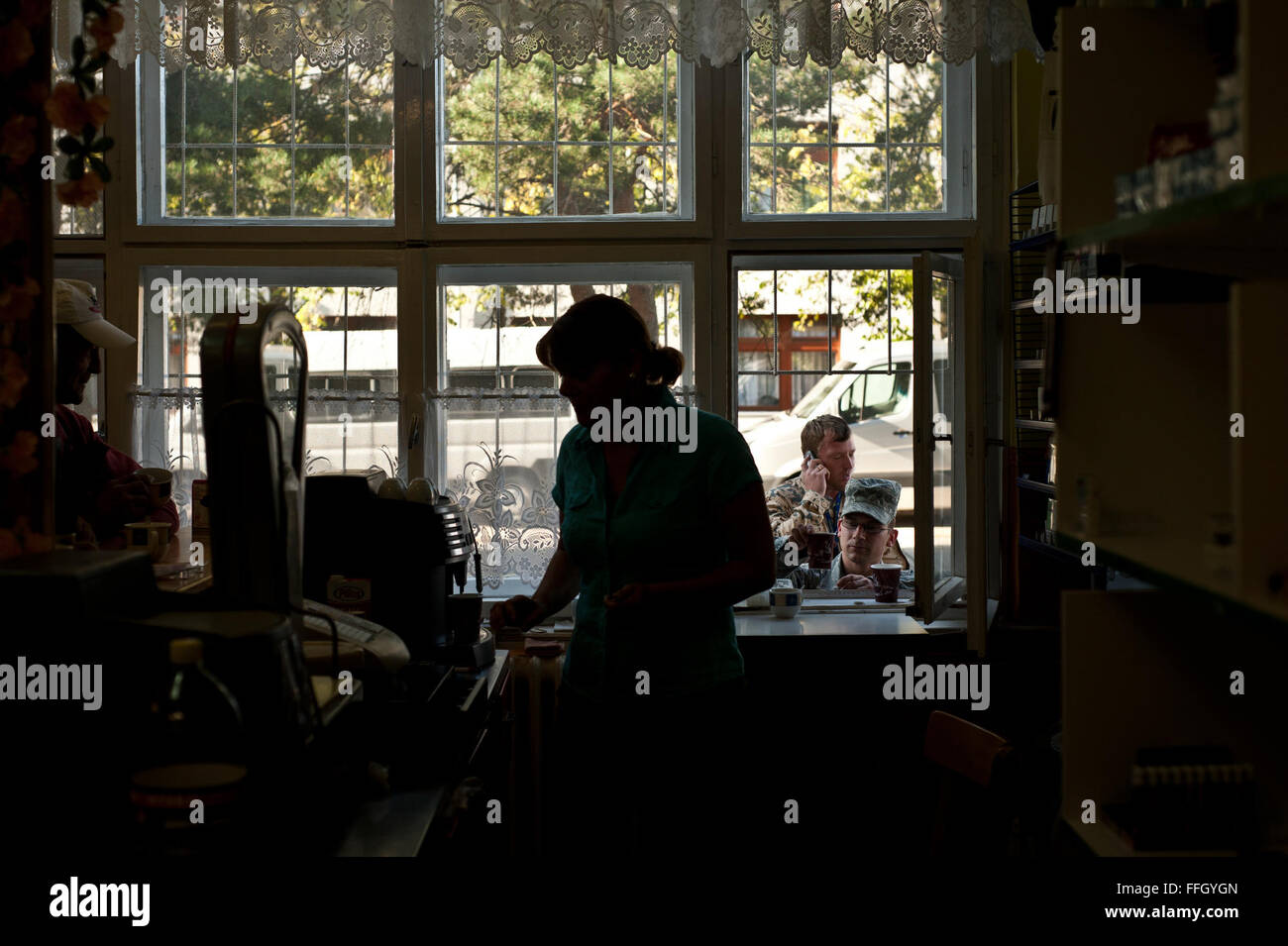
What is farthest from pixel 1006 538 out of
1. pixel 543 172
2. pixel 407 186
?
pixel 407 186

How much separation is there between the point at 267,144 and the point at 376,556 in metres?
1.82

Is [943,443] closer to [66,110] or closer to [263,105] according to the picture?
[263,105]

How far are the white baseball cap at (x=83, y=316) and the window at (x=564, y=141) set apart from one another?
3.64 feet

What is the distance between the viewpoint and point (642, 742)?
2.19 meters

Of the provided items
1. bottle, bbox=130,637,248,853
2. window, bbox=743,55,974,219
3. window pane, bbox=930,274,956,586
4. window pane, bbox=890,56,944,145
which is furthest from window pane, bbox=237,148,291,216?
Answer: bottle, bbox=130,637,248,853

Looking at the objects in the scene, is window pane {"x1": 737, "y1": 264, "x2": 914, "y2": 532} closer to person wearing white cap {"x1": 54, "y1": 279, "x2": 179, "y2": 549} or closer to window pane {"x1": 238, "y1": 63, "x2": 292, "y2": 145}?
window pane {"x1": 238, "y1": 63, "x2": 292, "y2": 145}

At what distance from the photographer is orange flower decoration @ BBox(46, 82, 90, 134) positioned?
125 cm

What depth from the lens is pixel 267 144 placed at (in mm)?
3652

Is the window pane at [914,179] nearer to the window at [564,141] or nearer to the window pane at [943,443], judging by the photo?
the window pane at [943,443]

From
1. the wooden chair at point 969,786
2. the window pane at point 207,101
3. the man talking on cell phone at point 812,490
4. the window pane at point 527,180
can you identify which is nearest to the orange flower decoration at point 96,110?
the wooden chair at point 969,786

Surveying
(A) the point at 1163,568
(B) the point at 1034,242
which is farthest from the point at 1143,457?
(B) the point at 1034,242

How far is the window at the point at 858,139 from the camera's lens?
367 cm
